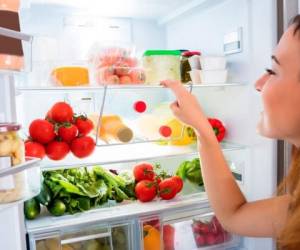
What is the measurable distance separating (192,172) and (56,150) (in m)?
0.66

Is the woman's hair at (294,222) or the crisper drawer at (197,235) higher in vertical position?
the woman's hair at (294,222)

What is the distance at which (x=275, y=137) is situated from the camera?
2.85 ft

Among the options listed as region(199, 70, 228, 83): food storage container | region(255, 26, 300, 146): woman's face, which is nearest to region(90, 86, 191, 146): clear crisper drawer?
region(199, 70, 228, 83): food storage container

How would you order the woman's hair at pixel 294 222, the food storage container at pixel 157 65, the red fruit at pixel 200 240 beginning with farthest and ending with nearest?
1. the red fruit at pixel 200 240
2. the food storage container at pixel 157 65
3. the woman's hair at pixel 294 222

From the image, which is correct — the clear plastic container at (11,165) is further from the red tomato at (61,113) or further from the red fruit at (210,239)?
the red fruit at (210,239)

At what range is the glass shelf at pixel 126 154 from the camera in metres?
1.12

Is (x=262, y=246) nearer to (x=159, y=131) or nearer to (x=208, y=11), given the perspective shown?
(x=159, y=131)

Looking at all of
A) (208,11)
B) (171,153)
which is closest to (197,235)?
(171,153)

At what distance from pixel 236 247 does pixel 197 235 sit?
203 millimetres

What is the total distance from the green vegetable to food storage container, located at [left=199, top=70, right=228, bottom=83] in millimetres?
407

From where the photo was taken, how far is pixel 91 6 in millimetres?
1397

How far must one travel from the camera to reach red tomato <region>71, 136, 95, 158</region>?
43.8 inches

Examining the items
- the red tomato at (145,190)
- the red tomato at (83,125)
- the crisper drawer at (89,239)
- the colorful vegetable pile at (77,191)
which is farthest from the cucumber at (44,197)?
the red tomato at (145,190)

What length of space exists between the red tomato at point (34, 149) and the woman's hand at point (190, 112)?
45cm
